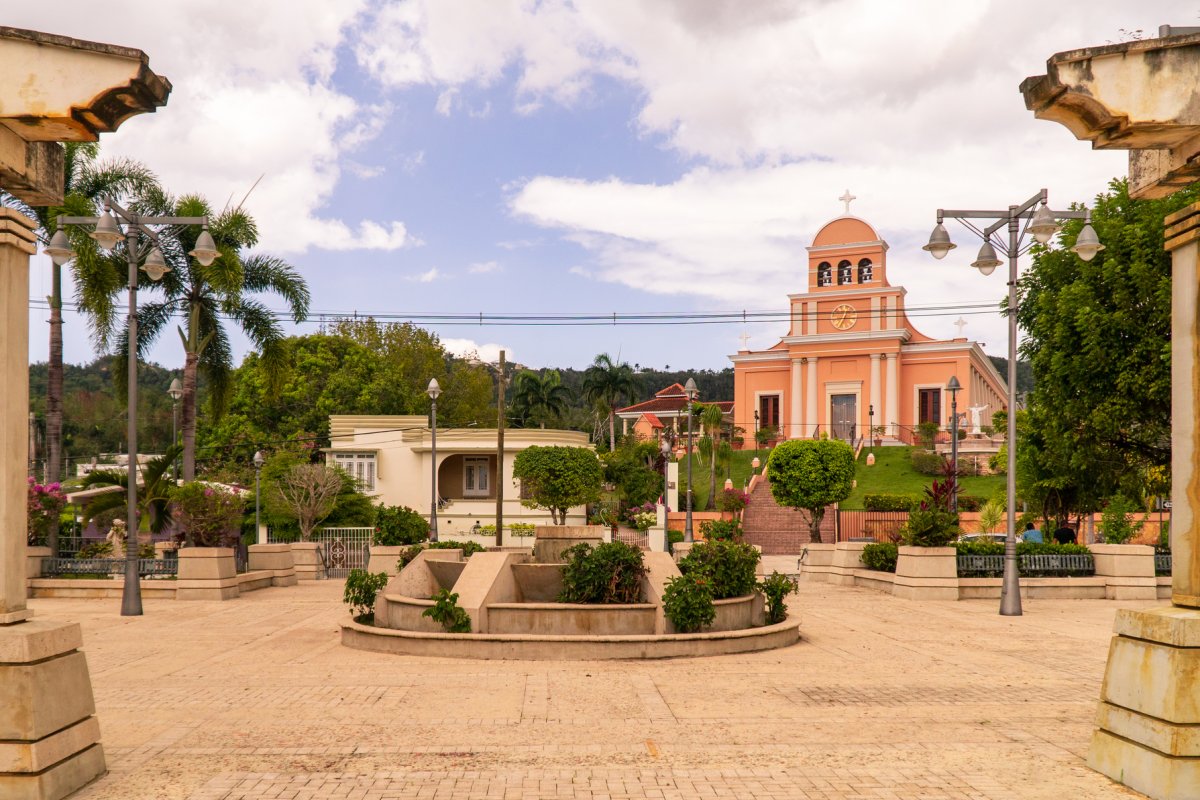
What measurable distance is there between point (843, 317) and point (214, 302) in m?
39.3

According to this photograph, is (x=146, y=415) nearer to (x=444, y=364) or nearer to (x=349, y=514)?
(x=444, y=364)

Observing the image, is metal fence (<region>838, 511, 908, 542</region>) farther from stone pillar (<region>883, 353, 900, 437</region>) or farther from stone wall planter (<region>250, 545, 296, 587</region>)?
stone pillar (<region>883, 353, 900, 437</region>)

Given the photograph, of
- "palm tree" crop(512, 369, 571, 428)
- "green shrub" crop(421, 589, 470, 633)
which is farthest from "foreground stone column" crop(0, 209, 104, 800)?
"palm tree" crop(512, 369, 571, 428)

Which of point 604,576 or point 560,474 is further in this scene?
point 560,474

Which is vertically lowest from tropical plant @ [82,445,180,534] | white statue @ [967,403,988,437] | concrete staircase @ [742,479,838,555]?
concrete staircase @ [742,479,838,555]

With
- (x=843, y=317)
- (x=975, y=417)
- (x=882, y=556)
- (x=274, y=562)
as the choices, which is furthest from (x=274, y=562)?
(x=975, y=417)

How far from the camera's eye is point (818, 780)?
21.2 feet

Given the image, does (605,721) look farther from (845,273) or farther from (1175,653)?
(845,273)

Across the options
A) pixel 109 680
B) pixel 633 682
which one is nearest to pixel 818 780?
pixel 633 682

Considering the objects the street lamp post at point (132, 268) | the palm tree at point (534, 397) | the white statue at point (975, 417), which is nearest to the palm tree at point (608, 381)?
the palm tree at point (534, 397)

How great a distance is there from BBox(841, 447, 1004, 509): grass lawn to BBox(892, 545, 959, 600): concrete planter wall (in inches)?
879

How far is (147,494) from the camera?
22469 millimetres

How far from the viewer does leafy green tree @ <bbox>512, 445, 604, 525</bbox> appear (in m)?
32.8

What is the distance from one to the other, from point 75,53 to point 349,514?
3004 centimetres
